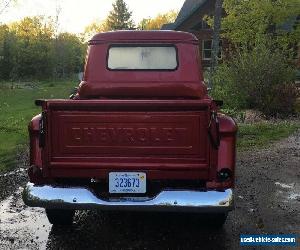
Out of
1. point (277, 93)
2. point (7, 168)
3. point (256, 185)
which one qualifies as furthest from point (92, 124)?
point (277, 93)

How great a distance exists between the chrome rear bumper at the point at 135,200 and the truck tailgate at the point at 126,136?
0.62 feet

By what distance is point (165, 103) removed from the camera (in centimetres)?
411

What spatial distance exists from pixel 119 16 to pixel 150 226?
76822mm

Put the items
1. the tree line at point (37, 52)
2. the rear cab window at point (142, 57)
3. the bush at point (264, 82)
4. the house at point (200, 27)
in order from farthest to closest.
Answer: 1. the tree line at point (37, 52)
2. the house at point (200, 27)
3. the bush at point (264, 82)
4. the rear cab window at point (142, 57)

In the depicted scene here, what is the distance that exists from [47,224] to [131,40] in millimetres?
2598

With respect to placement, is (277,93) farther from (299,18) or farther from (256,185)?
(299,18)

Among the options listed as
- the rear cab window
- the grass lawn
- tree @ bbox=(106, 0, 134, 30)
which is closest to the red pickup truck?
the rear cab window

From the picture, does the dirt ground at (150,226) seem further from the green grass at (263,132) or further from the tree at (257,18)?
the tree at (257,18)

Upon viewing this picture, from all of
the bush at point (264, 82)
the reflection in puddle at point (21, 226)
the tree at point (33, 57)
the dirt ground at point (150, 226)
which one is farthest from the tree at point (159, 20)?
the reflection in puddle at point (21, 226)

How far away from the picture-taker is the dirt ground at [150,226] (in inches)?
183

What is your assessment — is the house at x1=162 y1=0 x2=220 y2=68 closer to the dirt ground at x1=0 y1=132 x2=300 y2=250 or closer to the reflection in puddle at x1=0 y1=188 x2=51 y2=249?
the dirt ground at x1=0 y1=132 x2=300 y2=250

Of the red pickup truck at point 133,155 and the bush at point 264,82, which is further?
the bush at point 264,82

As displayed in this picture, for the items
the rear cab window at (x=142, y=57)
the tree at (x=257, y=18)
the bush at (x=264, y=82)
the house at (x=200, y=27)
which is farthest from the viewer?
the house at (x=200, y=27)

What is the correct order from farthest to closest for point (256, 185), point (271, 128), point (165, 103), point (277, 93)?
point (277, 93), point (271, 128), point (256, 185), point (165, 103)
